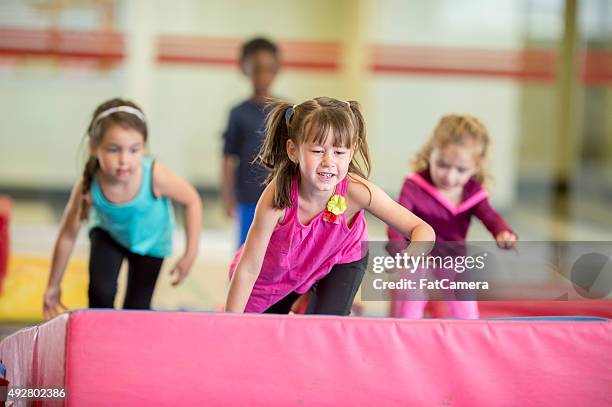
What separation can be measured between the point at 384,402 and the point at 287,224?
43cm

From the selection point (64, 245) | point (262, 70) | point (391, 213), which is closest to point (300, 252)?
point (391, 213)

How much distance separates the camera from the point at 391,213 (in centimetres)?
214

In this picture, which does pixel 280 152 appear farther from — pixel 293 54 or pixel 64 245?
pixel 293 54

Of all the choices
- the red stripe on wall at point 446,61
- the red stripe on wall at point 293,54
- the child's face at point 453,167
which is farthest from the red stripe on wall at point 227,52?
the child's face at point 453,167

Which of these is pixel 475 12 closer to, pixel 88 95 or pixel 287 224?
pixel 88 95

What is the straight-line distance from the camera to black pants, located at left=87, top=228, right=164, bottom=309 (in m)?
2.59

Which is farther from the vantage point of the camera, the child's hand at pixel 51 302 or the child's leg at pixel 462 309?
the child's hand at pixel 51 302

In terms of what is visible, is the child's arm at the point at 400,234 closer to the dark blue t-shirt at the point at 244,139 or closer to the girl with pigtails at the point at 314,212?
the girl with pigtails at the point at 314,212

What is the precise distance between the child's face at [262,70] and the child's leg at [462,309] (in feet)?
4.78

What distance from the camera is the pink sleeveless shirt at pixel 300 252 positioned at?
2.09m

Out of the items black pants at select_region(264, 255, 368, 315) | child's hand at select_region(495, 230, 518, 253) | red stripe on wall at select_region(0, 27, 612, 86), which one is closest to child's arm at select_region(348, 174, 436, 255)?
black pants at select_region(264, 255, 368, 315)

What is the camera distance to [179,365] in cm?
190

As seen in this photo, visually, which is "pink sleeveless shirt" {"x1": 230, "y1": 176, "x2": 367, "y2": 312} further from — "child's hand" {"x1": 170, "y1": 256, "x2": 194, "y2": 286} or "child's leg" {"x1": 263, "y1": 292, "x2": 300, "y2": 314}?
"child's hand" {"x1": 170, "y1": 256, "x2": 194, "y2": 286}

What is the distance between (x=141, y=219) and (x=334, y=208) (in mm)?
727
